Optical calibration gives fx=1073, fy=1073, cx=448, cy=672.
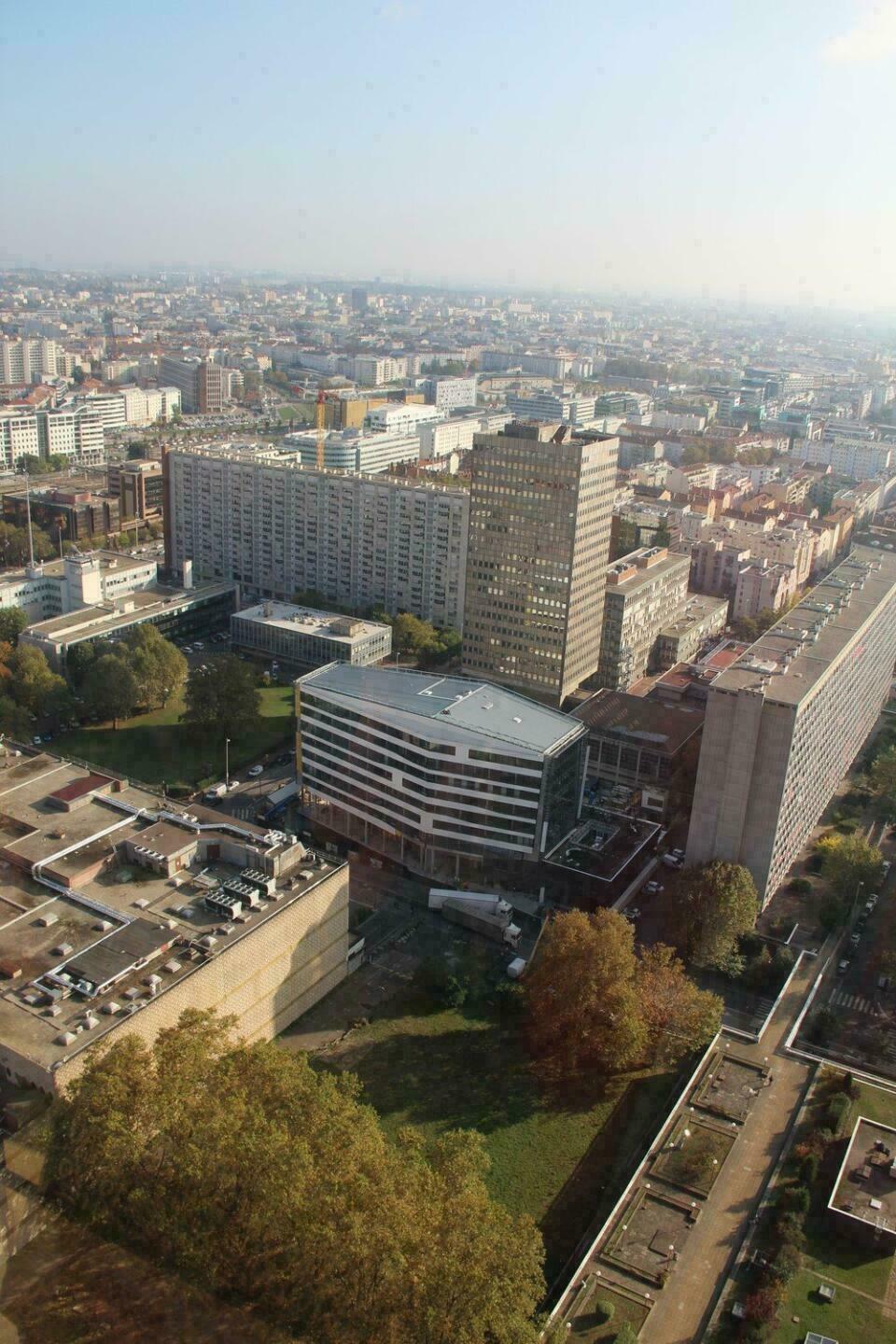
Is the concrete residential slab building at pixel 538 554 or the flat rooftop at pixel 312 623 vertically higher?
the concrete residential slab building at pixel 538 554

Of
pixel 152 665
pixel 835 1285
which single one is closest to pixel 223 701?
pixel 152 665

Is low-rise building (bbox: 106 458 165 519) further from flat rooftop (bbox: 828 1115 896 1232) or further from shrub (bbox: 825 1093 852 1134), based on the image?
flat rooftop (bbox: 828 1115 896 1232)

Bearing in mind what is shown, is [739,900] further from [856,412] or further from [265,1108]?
[856,412]

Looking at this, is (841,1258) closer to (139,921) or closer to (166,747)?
(139,921)

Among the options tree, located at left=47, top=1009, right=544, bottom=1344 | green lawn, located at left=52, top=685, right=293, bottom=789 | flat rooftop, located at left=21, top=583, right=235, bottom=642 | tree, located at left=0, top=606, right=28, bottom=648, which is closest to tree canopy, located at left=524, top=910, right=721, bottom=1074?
tree, located at left=47, top=1009, right=544, bottom=1344

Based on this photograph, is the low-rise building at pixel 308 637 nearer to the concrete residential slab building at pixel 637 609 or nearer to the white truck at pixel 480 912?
the concrete residential slab building at pixel 637 609

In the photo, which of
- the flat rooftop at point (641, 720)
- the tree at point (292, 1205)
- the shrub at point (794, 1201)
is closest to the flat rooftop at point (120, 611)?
the flat rooftop at point (641, 720)

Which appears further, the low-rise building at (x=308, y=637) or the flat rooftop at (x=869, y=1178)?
the low-rise building at (x=308, y=637)
